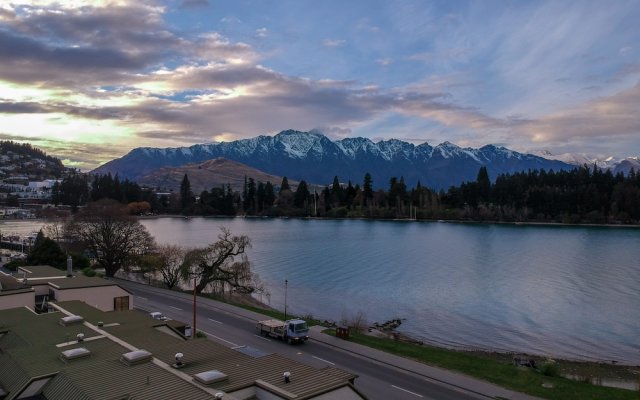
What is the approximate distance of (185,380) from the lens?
1567cm

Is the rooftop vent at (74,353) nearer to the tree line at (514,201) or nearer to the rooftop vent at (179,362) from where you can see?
the rooftop vent at (179,362)

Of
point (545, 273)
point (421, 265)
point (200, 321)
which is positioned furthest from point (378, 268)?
point (200, 321)

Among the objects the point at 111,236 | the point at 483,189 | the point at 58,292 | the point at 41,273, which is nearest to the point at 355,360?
the point at 58,292

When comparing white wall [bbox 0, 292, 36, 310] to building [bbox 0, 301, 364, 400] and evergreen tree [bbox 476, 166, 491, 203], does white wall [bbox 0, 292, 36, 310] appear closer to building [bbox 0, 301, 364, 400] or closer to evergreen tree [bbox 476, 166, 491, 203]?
building [bbox 0, 301, 364, 400]

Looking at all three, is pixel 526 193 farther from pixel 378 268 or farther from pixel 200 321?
pixel 200 321

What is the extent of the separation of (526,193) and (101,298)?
172559mm

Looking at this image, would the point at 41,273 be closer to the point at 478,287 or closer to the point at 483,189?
the point at 478,287

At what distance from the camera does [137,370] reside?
1667 centimetres

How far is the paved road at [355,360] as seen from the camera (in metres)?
22.9

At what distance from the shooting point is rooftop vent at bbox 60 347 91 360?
57.8 ft

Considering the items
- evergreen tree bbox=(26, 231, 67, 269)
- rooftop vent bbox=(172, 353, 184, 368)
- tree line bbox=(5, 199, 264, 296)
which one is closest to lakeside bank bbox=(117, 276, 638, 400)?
rooftop vent bbox=(172, 353, 184, 368)

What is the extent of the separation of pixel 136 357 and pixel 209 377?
11.0 ft

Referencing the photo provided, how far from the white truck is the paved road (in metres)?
0.45

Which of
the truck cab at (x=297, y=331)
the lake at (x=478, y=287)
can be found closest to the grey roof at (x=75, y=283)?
the truck cab at (x=297, y=331)
